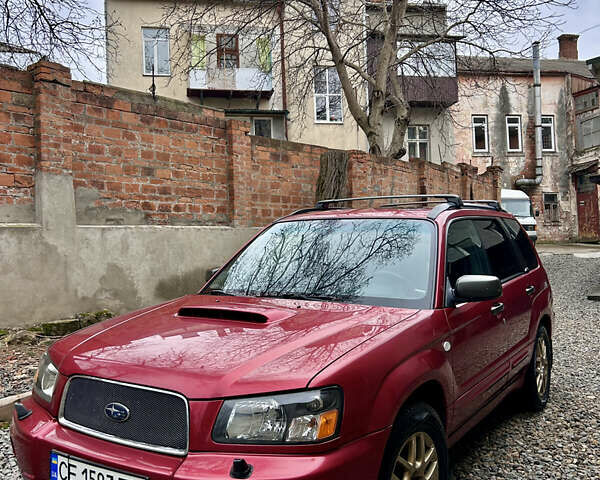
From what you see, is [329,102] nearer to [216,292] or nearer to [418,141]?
[418,141]

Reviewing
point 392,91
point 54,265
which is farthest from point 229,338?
point 392,91

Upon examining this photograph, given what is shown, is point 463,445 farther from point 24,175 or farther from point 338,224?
point 24,175

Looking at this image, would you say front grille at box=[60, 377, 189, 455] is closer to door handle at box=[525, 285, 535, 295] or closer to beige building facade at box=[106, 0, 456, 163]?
door handle at box=[525, 285, 535, 295]

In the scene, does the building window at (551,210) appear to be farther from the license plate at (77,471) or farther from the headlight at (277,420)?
the license plate at (77,471)

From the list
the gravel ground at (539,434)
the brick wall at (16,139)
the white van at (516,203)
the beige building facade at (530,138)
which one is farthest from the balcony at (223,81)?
the gravel ground at (539,434)

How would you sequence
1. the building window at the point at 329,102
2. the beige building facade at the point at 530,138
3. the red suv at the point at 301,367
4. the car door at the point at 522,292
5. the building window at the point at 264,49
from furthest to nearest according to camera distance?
the beige building facade at the point at 530,138 < the building window at the point at 329,102 < the building window at the point at 264,49 < the car door at the point at 522,292 < the red suv at the point at 301,367

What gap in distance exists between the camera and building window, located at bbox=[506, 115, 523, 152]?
103ft

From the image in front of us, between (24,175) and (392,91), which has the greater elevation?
(392,91)

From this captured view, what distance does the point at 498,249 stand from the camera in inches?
164

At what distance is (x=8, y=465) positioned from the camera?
3.50m

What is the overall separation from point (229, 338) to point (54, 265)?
4937mm

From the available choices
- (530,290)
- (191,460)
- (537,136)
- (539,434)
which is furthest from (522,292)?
(537,136)

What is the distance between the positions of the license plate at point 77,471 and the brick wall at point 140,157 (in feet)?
16.4

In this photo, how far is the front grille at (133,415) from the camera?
211 cm
